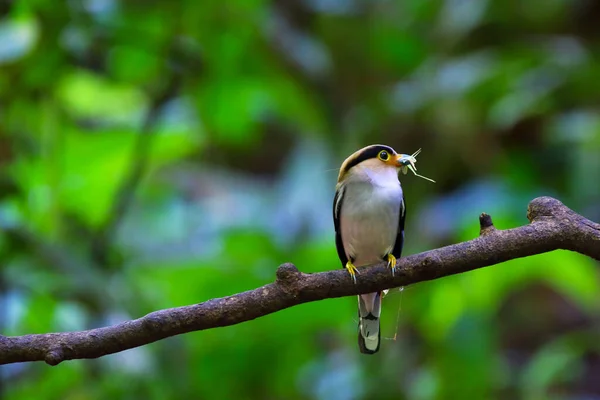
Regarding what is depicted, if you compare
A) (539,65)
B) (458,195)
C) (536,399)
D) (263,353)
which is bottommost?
(536,399)

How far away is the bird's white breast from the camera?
64.4 inches

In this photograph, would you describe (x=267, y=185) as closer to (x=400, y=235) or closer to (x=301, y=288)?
(x=400, y=235)

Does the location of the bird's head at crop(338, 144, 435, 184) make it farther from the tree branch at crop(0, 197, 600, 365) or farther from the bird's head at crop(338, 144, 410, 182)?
the tree branch at crop(0, 197, 600, 365)

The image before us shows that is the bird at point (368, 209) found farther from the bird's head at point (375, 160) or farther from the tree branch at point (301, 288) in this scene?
the tree branch at point (301, 288)

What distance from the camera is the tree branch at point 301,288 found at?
128 centimetres

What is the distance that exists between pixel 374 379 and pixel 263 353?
1.41ft

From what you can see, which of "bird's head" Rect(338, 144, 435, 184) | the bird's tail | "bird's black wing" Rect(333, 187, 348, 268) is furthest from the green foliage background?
"bird's head" Rect(338, 144, 435, 184)

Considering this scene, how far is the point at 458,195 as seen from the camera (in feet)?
12.2

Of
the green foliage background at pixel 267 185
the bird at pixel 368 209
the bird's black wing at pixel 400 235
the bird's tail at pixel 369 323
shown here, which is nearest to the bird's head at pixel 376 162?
the bird at pixel 368 209

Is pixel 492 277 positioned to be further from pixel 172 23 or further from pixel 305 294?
pixel 305 294

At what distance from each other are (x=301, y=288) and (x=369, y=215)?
410 millimetres

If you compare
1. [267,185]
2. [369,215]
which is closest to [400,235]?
[369,215]

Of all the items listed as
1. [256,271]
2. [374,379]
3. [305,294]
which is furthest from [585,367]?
[305,294]

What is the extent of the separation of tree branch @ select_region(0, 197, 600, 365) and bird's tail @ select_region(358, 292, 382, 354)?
1.76 ft
